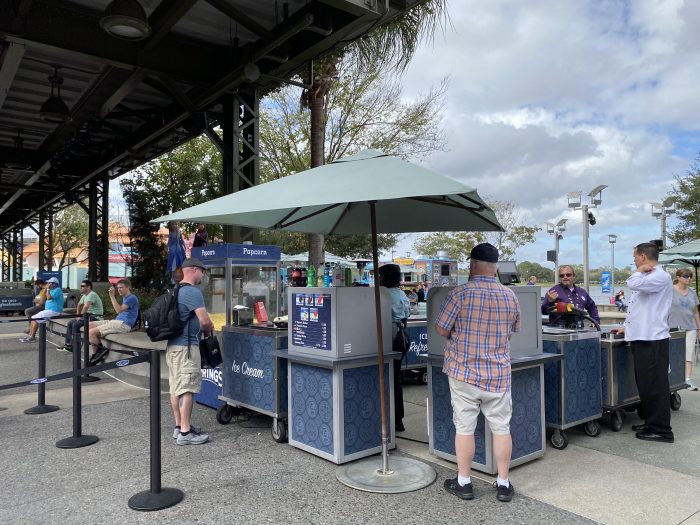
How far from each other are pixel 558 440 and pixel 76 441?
14.2ft

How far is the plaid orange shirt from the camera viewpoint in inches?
140

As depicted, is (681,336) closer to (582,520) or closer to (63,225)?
(582,520)

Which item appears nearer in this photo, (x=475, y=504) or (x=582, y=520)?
(x=582, y=520)

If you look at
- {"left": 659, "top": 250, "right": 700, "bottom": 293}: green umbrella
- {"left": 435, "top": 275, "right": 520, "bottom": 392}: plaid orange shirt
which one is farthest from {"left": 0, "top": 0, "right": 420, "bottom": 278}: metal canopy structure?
{"left": 659, "top": 250, "right": 700, "bottom": 293}: green umbrella

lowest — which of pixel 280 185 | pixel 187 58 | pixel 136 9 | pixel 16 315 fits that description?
pixel 16 315

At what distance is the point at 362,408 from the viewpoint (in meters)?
4.40

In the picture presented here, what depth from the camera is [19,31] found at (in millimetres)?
6602

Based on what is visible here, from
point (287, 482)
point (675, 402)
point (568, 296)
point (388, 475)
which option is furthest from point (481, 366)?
point (675, 402)

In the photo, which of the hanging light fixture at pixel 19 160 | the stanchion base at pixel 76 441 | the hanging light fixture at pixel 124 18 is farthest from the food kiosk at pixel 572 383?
the hanging light fixture at pixel 19 160

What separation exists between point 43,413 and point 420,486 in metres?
4.54

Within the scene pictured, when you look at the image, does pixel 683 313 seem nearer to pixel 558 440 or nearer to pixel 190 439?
pixel 558 440

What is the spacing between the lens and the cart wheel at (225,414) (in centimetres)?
548

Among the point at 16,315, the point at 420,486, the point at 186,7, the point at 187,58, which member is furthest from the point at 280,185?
the point at 16,315

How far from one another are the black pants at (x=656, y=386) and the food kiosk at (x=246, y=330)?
336cm
